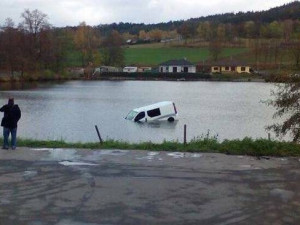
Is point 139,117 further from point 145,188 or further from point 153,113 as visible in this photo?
point 145,188

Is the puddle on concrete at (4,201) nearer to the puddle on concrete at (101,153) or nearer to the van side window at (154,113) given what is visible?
the puddle on concrete at (101,153)

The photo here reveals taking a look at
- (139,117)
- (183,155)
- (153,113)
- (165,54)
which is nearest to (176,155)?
(183,155)

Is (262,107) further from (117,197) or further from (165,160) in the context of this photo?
(117,197)

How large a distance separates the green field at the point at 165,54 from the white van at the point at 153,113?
108509mm

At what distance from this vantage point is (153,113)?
46.2 m

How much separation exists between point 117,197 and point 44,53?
109 meters

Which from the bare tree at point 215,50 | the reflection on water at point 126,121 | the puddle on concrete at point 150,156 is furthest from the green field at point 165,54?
the puddle on concrete at point 150,156

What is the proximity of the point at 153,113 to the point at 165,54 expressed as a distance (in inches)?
4958

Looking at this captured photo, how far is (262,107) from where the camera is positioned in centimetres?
5578

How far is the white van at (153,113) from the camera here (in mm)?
44719

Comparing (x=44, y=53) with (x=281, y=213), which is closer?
(x=281, y=213)

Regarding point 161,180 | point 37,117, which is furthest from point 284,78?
point 37,117

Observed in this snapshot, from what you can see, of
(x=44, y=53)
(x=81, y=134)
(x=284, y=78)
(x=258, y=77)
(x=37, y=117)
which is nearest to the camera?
(x=284, y=78)

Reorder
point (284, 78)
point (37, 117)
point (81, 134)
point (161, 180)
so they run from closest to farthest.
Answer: point (161, 180) < point (284, 78) < point (81, 134) < point (37, 117)
